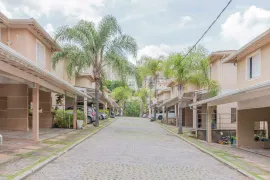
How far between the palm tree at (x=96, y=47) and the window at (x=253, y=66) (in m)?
11.6

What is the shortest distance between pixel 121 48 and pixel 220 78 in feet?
27.2

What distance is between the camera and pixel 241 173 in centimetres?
937

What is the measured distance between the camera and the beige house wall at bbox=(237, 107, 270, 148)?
17.6 meters

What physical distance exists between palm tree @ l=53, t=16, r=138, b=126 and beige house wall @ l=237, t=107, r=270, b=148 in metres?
11.5

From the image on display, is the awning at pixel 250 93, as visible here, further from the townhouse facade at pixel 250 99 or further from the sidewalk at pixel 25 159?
the sidewalk at pixel 25 159

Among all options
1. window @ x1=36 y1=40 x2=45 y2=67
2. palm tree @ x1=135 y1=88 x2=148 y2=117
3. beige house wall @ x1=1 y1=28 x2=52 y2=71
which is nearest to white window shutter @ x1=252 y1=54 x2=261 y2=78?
beige house wall @ x1=1 y1=28 x2=52 y2=71

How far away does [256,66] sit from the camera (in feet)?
54.1

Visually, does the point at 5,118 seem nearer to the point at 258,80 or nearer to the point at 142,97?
the point at 258,80

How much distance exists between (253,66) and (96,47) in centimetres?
1375

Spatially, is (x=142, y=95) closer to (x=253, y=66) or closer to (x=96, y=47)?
(x=96, y=47)

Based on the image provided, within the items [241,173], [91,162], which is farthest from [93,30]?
[241,173]

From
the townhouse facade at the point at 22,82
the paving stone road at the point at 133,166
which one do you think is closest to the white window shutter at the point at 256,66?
the paving stone road at the point at 133,166

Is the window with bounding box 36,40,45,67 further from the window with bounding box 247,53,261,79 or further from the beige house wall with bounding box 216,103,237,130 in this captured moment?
the beige house wall with bounding box 216,103,237,130

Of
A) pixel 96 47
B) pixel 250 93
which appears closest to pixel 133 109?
pixel 96 47
